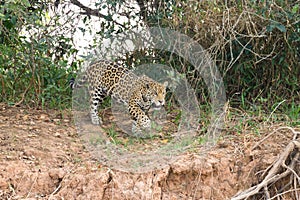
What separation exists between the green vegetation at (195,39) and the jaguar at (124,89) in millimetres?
345

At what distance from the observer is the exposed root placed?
14.3 feet

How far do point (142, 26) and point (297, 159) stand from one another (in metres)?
2.50

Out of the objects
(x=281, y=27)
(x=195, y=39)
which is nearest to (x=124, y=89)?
(x=195, y=39)

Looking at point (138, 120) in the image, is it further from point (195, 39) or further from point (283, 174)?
point (283, 174)

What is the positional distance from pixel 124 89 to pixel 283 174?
1.96 m

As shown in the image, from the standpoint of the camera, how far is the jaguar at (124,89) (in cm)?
544

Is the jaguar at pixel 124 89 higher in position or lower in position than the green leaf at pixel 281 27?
lower

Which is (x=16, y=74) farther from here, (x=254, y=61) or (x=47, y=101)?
(x=254, y=61)

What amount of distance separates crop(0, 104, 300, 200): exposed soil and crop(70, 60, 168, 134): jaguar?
2.48 feet

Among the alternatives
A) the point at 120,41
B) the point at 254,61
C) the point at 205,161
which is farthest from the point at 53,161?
the point at 254,61

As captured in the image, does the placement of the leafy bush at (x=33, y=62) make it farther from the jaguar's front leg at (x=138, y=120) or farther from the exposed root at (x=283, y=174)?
the exposed root at (x=283, y=174)

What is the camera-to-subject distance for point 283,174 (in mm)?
4398

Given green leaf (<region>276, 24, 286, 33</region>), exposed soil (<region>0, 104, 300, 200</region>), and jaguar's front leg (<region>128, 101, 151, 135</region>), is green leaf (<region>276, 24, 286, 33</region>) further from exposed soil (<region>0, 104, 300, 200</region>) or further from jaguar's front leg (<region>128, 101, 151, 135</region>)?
jaguar's front leg (<region>128, 101, 151, 135</region>)

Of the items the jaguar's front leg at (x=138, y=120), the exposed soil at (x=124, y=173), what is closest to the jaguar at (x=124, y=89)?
the jaguar's front leg at (x=138, y=120)
